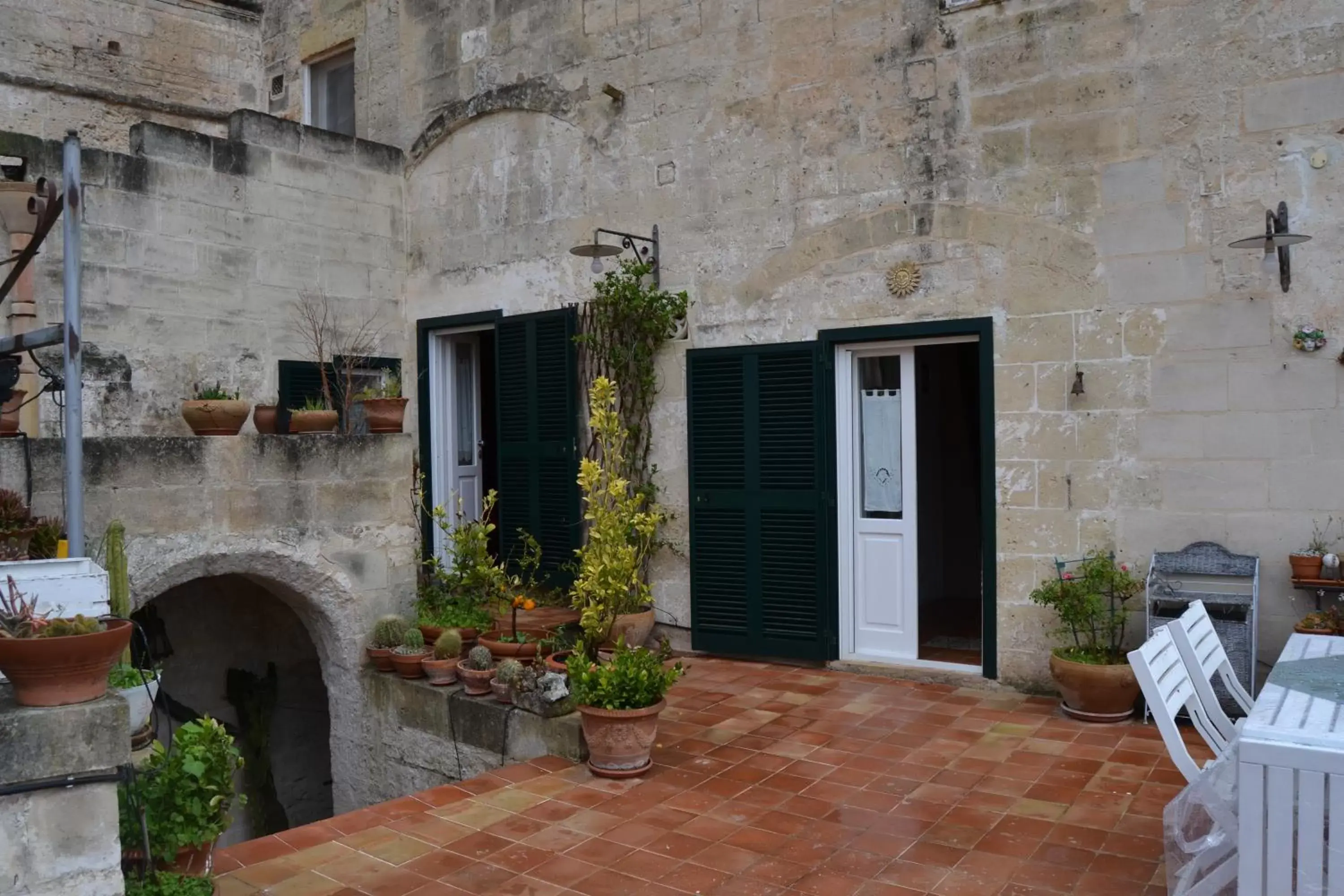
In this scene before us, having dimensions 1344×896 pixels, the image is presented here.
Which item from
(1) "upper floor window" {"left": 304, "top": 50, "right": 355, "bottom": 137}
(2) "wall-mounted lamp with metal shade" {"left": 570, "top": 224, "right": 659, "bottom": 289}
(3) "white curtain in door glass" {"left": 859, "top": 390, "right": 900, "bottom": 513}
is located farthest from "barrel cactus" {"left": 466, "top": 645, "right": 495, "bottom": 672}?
(1) "upper floor window" {"left": 304, "top": 50, "right": 355, "bottom": 137}

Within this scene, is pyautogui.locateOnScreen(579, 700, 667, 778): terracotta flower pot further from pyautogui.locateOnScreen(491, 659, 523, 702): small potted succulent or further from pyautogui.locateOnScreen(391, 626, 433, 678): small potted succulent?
Answer: pyautogui.locateOnScreen(391, 626, 433, 678): small potted succulent

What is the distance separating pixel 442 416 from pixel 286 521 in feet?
9.22

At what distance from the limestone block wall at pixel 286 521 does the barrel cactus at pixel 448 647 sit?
597mm

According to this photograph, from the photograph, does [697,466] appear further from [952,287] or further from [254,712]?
[254,712]

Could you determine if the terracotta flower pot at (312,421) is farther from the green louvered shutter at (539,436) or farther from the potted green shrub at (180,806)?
the potted green shrub at (180,806)

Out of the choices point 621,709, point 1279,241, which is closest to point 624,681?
point 621,709

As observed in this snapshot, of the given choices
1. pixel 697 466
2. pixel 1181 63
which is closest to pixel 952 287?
pixel 1181 63

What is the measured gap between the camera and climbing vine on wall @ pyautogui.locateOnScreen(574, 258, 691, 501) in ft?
22.4

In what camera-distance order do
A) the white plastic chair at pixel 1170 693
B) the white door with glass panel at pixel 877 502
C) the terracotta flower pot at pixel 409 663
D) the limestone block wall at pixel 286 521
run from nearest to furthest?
the white plastic chair at pixel 1170 693
the limestone block wall at pixel 286 521
the terracotta flower pot at pixel 409 663
the white door with glass panel at pixel 877 502

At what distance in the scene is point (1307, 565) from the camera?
4871mm

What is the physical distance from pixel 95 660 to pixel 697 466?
14.6ft

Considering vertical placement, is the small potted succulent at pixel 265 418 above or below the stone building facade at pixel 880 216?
below

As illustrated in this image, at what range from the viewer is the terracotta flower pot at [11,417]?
5148mm

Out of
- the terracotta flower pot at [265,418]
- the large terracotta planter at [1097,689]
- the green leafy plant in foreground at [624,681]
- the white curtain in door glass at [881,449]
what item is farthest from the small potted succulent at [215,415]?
the large terracotta planter at [1097,689]
